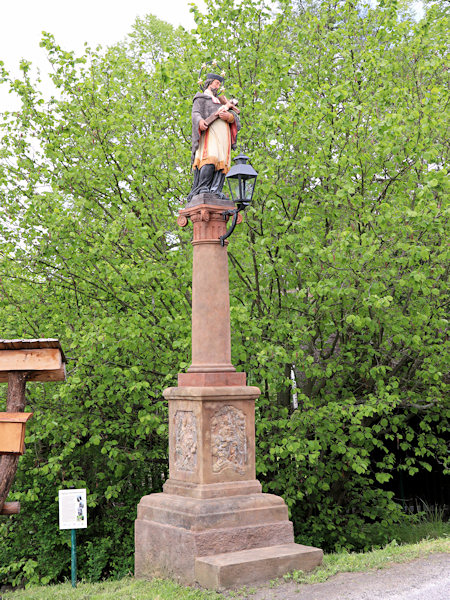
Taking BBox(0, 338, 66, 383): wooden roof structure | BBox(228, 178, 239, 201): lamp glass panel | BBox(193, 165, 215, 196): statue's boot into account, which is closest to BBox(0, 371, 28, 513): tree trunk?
BBox(0, 338, 66, 383): wooden roof structure

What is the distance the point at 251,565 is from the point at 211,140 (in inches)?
184

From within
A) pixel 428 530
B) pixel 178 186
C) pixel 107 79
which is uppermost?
pixel 107 79

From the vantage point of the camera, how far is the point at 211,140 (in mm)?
7824

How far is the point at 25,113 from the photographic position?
11.5 meters

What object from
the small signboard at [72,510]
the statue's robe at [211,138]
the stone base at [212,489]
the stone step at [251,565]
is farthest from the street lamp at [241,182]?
the small signboard at [72,510]

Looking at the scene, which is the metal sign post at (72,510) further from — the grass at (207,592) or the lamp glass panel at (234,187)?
the lamp glass panel at (234,187)

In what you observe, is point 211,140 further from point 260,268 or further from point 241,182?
point 260,268

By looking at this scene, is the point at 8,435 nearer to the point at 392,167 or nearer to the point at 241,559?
the point at 241,559

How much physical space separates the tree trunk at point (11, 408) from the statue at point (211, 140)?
3166mm

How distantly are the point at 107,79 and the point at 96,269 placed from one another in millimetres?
Result: 3670

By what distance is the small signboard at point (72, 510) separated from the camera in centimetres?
880

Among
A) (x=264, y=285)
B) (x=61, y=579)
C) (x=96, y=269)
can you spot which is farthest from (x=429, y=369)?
(x=61, y=579)

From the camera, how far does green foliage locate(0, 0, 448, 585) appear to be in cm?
966

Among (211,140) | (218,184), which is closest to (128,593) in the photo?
(218,184)
